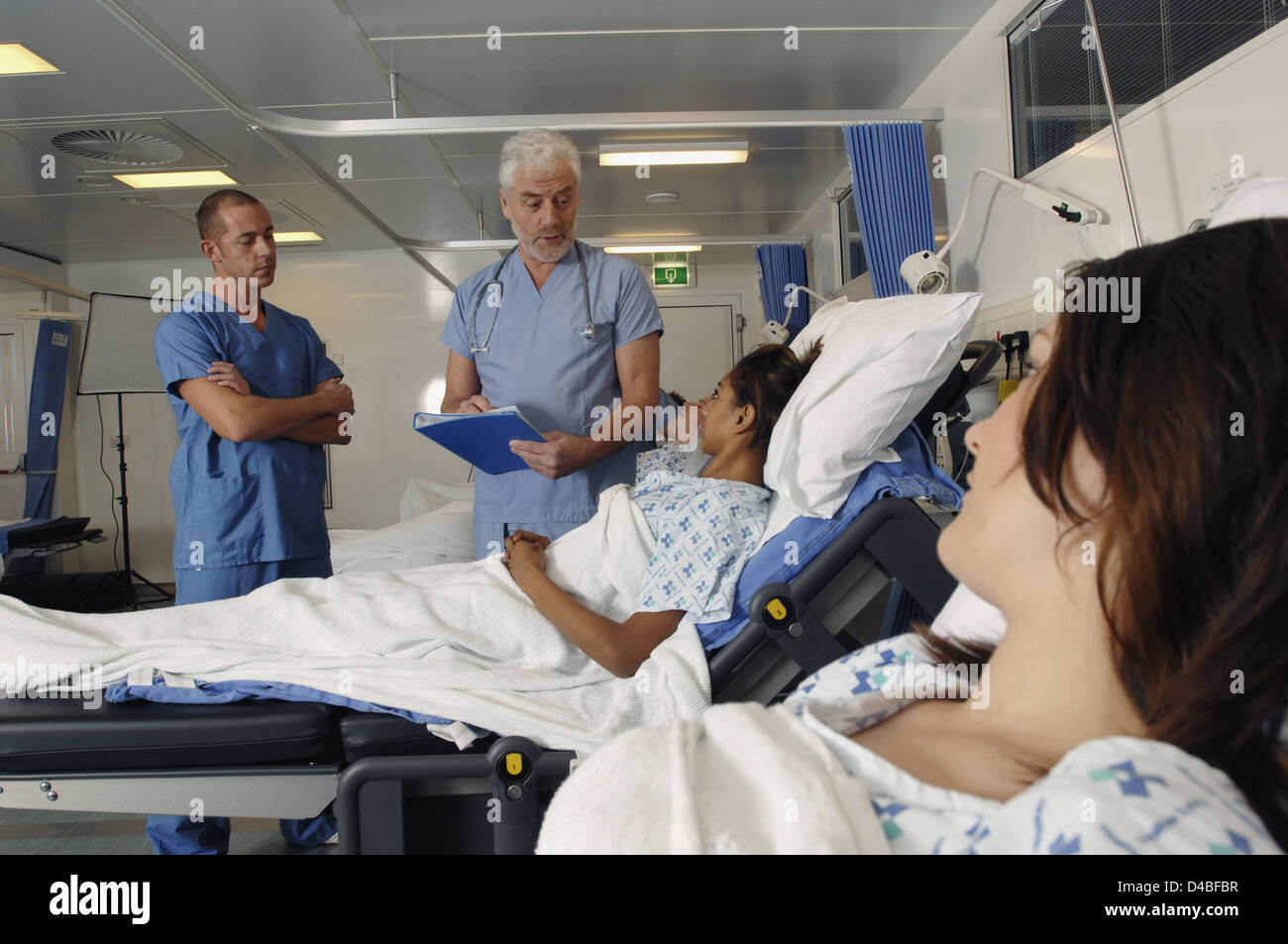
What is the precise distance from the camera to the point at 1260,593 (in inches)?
21.5

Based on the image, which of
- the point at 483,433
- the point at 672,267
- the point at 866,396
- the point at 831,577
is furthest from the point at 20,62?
the point at 672,267

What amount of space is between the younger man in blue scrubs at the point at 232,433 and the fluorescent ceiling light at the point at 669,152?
2242mm

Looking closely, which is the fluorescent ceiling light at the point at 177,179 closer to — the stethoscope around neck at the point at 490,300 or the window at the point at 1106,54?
the stethoscope around neck at the point at 490,300

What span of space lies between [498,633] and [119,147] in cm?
428

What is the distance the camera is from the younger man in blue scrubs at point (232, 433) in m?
1.93

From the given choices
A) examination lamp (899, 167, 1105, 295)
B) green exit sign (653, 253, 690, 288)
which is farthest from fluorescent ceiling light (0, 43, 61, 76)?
green exit sign (653, 253, 690, 288)

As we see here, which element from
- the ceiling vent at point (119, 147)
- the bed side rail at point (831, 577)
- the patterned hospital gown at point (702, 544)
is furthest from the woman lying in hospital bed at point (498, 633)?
the ceiling vent at point (119, 147)

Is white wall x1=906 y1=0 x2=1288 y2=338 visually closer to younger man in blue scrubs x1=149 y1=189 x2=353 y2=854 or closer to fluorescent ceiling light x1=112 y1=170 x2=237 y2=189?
younger man in blue scrubs x1=149 y1=189 x2=353 y2=854

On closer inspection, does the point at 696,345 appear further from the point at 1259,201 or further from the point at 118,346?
the point at 1259,201

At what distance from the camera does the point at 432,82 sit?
3.92 m

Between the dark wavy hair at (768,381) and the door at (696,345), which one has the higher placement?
the door at (696,345)

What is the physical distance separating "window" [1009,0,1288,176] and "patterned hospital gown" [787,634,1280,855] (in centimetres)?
204

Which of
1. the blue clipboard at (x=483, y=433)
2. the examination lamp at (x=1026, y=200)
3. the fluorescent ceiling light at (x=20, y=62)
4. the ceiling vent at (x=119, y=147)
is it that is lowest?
the blue clipboard at (x=483, y=433)

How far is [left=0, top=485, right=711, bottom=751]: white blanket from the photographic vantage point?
4.55 ft
